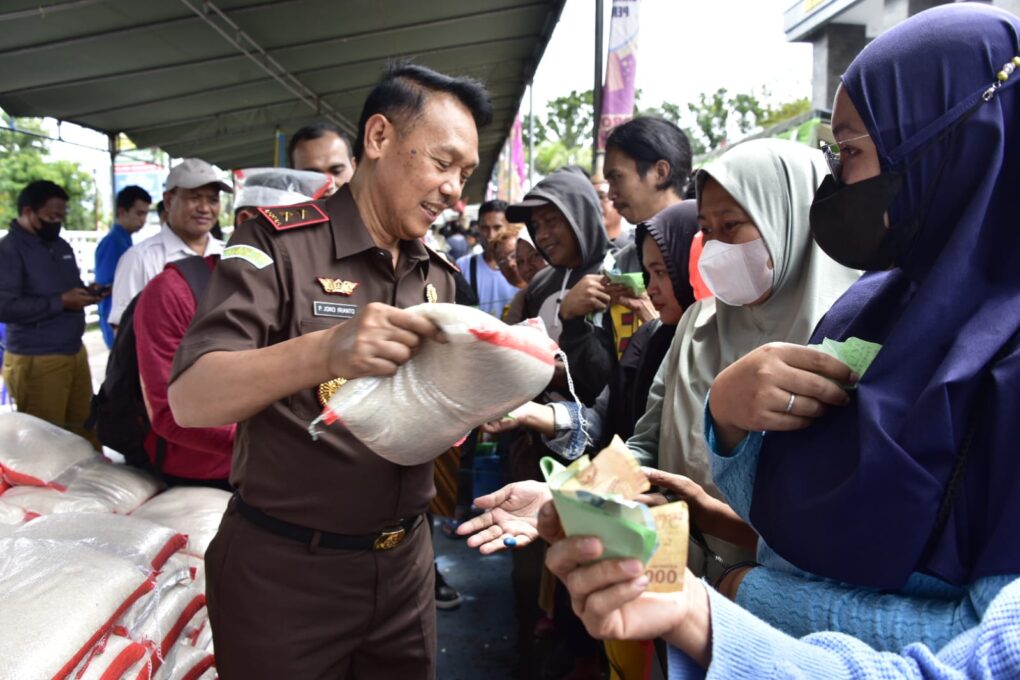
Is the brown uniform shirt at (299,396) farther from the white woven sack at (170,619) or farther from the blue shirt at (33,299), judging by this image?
the blue shirt at (33,299)

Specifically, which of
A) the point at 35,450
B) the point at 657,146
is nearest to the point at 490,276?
the point at 657,146

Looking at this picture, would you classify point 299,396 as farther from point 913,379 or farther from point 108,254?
point 108,254

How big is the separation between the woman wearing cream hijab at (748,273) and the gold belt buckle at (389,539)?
0.66 meters

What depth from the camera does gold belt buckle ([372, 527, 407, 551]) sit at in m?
1.74

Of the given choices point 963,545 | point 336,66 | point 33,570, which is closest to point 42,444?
point 33,570

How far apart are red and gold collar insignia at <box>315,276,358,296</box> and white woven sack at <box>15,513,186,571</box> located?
1298 millimetres

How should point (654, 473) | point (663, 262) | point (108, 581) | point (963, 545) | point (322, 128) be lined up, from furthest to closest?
point (322, 128)
point (663, 262)
point (108, 581)
point (654, 473)
point (963, 545)

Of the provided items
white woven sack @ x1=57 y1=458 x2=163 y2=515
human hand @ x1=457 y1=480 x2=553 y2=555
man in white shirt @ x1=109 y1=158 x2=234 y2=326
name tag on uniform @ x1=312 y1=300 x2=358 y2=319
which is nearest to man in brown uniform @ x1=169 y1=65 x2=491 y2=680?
name tag on uniform @ x1=312 y1=300 x2=358 y2=319

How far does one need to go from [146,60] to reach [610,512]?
5453 mm

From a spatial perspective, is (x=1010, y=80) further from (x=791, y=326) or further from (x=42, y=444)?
(x=42, y=444)

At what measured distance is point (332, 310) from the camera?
1.68 m

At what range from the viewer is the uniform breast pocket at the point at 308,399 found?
162cm

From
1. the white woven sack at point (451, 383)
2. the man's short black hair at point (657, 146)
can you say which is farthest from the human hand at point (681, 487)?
the man's short black hair at point (657, 146)

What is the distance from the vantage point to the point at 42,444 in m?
3.26
